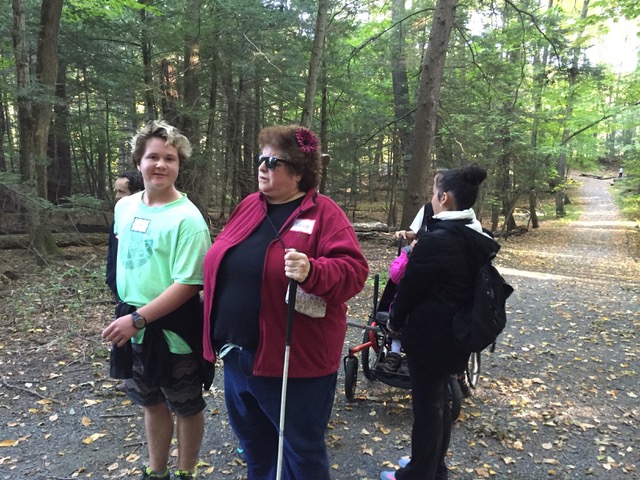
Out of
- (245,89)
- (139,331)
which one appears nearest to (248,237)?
(139,331)

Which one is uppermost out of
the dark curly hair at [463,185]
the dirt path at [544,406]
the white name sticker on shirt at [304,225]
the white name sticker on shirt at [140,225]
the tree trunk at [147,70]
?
the tree trunk at [147,70]

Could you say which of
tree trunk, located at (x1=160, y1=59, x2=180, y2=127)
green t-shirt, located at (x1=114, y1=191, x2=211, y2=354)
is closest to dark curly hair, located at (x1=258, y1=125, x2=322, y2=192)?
green t-shirt, located at (x1=114, y1=191, x2=211, y2=354)

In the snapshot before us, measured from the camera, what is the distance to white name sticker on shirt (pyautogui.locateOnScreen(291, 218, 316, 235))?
1.79 meters

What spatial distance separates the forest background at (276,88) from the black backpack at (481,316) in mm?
5155

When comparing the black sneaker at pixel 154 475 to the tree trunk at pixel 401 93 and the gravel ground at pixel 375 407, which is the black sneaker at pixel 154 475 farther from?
the tree trunk at pixel 401 93

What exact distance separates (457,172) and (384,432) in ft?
7.02

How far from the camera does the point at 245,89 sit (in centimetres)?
A: 1110

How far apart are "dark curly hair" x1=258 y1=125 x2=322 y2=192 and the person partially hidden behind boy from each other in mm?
573

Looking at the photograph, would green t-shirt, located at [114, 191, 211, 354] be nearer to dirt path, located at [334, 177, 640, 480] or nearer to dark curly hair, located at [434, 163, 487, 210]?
dark curly hair, located at [434, 163, 487, 210]

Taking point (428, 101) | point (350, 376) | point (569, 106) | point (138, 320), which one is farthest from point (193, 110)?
point (569, 106)

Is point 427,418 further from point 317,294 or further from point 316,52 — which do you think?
point 316,52

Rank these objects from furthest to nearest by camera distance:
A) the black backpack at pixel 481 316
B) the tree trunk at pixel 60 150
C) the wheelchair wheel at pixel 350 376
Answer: the tree trunk at pixel 60 150 → the wheelchair wheel at pixel 350 376 → the black backpack at pixel 481 316

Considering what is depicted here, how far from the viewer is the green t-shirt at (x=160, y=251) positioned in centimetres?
209

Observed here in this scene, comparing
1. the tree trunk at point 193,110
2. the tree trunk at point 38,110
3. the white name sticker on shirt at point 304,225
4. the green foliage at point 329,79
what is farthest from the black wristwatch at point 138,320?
the tree trunk at point 193,110
